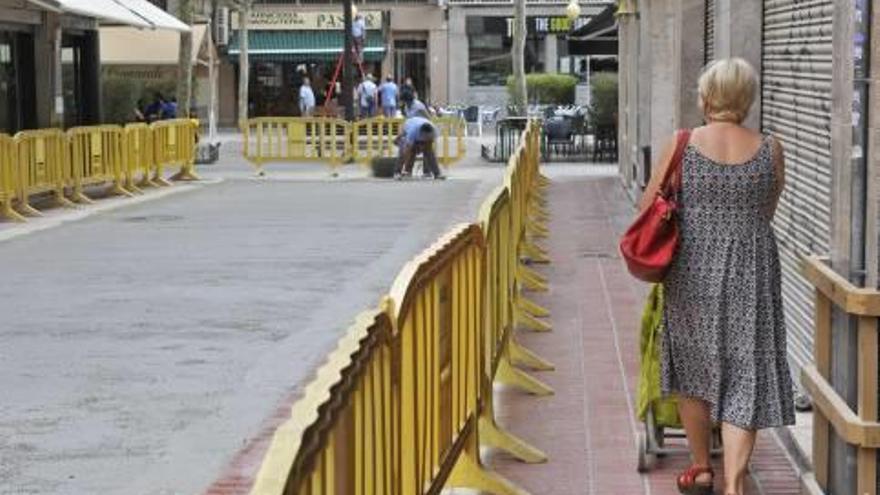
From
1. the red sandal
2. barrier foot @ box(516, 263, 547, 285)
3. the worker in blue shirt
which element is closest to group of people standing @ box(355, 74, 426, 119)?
the worker in blue shirt

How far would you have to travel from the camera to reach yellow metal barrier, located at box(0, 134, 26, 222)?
19297mm

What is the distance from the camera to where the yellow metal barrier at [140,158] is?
79.9 feet

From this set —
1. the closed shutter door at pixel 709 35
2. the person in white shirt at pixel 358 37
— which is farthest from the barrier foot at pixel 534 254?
the person in white shirt at pixel 358 37

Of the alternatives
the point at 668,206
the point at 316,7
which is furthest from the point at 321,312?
the point at 316,7

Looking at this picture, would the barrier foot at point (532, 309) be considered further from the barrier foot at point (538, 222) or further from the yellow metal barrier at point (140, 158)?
the yellow metal barrier at point (140, 158)

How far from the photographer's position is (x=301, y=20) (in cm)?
5388

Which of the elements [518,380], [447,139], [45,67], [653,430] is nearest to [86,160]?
[45,67]

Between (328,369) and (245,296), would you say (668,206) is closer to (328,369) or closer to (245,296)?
(328,369)

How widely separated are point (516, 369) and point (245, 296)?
418cm

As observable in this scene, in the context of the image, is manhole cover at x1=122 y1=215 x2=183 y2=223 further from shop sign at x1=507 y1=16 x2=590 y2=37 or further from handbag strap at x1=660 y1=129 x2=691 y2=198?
shop sign at x1=507 y1=16 x2=590 y2=37

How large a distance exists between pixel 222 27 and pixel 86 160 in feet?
96.9

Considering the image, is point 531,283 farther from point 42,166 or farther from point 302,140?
point 302,140

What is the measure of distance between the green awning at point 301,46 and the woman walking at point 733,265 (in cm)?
4745

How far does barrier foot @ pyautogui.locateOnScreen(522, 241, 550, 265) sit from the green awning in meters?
38.6
